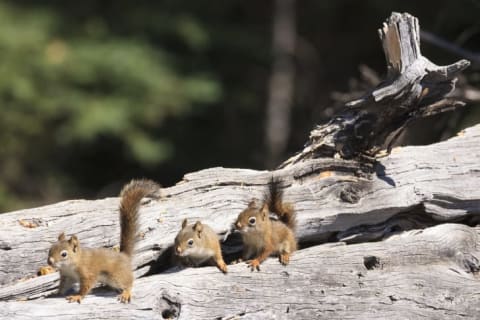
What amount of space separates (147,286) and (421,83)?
1599 mm

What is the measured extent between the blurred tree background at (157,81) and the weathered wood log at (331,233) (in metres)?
3.75

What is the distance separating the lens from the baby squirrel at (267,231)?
4.18m

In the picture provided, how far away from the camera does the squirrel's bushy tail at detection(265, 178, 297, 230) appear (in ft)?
14.4

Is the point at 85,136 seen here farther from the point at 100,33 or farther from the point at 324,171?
the point at 324,171

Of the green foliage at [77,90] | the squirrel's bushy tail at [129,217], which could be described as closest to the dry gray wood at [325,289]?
the squirrel's bushy tail at [129,217]

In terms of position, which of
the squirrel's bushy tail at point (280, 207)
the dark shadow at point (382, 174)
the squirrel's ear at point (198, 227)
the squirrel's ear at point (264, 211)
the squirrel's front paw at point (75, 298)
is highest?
the dark shadow at point (382, 174)

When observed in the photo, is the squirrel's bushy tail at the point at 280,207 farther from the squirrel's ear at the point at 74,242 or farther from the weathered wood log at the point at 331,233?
the squirrel's ear at the point at 74,242

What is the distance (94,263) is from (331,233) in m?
1.26

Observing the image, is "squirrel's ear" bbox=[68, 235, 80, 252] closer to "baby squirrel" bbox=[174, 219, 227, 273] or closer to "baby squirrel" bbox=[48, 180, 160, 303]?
"baby squirrel" bbox=[48, 180, 160, 303]

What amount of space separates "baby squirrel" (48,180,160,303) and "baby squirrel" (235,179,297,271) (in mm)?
529

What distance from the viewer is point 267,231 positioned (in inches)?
165

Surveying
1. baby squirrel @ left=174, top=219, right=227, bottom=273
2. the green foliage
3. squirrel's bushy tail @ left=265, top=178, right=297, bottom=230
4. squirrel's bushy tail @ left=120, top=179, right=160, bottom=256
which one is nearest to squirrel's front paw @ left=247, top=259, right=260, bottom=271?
baby squirrel @ left=174, top=219, right=227, bottom=273

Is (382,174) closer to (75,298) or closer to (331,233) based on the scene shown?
(331,233)

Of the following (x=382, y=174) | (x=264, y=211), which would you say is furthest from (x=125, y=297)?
(x=382, y=174)
